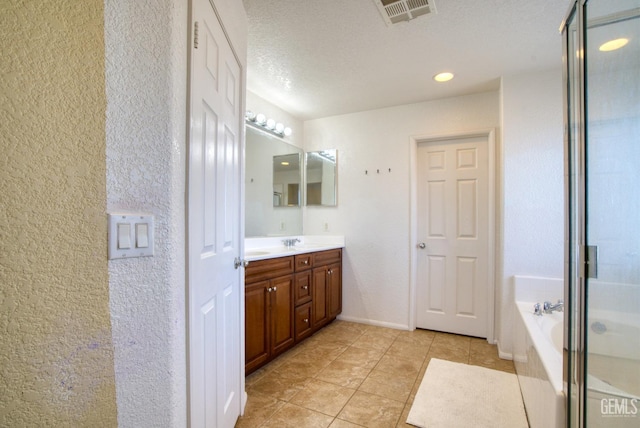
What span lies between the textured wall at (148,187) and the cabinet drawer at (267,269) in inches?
45.1

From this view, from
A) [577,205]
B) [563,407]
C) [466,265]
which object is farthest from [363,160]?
[563,407]

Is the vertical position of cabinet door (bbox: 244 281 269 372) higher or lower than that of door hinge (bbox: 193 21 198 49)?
lower

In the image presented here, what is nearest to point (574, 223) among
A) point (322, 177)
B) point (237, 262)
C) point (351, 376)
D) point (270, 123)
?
point (237, 262)

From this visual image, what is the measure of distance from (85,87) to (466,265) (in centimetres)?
312

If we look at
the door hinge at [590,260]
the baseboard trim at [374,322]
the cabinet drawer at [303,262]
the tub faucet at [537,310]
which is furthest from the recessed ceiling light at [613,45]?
the baseboard trim at [374,322]

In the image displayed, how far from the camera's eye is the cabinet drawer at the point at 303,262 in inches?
104

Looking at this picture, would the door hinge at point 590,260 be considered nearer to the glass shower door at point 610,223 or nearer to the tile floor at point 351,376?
the glass shower door at point 610,223

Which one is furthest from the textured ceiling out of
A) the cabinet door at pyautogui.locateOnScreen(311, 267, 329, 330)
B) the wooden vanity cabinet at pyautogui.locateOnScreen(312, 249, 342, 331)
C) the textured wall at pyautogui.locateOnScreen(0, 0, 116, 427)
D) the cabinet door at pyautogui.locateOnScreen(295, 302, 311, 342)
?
the cabinet door at pyautogui.locateOnScreen(295, 302, 311, 342)

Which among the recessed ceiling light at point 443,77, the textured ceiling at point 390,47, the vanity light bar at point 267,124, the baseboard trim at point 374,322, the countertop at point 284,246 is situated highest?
the textured ceiling at point 390,47

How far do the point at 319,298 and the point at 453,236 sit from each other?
4.74ft

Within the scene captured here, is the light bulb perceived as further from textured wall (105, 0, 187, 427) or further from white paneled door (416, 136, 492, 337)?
textured wall (105, 0, 187, 427)

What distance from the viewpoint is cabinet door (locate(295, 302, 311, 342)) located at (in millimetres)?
2627

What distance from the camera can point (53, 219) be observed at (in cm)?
62

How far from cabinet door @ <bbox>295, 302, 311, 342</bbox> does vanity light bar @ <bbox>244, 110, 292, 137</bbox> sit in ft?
5.57
